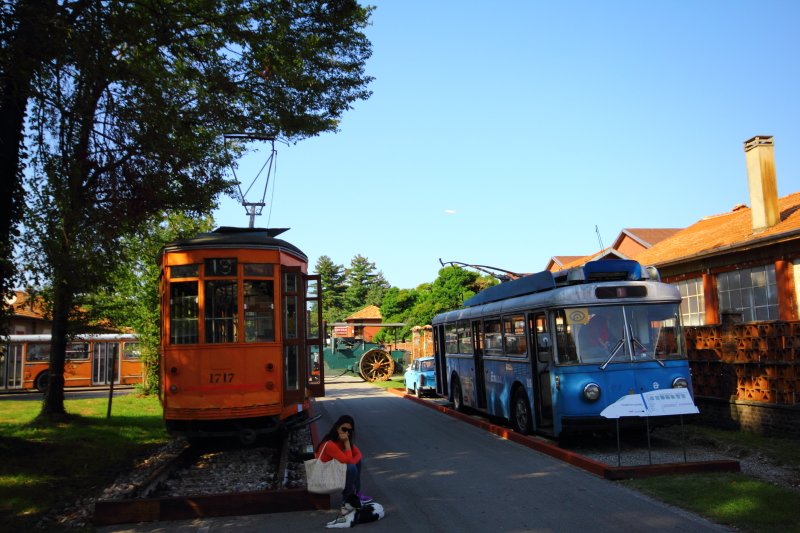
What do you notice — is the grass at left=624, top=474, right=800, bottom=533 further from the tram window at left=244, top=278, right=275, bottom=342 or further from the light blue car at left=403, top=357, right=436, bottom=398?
the light blue car at left=403, top=357, right=436, bottom=398

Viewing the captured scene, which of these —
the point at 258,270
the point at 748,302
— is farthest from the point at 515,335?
the point at 748,302

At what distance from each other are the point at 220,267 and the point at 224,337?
3.65 ft

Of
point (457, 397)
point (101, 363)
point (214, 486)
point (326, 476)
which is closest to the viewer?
point (326, 476)

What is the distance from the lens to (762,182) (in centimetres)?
1573

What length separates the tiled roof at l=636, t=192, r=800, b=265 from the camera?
49.1 ft

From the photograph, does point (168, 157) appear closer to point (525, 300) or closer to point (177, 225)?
point (525, 300)

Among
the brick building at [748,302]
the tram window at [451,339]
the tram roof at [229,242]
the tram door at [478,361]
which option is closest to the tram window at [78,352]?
the tram window at [451,339]

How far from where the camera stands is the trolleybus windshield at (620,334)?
32.7 ft

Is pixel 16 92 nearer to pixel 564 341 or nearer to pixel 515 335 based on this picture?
pixel 564 341

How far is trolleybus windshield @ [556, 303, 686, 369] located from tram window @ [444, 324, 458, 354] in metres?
6.98

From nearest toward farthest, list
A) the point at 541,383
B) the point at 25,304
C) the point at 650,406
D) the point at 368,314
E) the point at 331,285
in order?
the point at 650,406 < the point at 25,304 < the point at 541,383 < the point at 368,314 < the point at 331,285

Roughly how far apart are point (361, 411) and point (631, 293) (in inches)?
413

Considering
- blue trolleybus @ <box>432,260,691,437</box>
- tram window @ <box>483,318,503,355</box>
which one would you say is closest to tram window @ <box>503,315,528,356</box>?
blue trolleybus @ <box>432,260,691,437</box>

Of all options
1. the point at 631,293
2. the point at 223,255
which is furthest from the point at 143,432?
the point at 631,293
